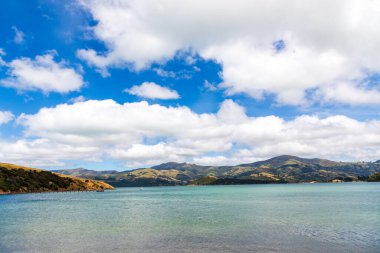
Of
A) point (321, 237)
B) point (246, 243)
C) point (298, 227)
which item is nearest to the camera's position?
point (246, 243)

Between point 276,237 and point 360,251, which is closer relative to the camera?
point 360,251

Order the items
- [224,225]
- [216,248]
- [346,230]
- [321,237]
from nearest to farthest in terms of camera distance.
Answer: [216,248], [321,237], [346,230], [224,225]

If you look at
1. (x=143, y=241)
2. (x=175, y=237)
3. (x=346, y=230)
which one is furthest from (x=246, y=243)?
(x=346, y=230)

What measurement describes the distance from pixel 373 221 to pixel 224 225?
113ft

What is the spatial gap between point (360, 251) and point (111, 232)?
4298cm

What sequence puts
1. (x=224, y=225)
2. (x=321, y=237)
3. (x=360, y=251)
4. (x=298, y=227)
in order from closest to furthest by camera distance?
(x=360, y=251) < (x=321, y=237) < (x=298, y=227) < (x=224, y=225)

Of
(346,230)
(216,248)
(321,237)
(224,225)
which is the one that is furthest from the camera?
(224,225)

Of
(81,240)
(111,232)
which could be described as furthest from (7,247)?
(111,232)

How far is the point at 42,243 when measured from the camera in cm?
5044

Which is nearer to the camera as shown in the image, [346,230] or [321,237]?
[321,237]

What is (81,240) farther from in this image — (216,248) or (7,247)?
Result: (216,248)

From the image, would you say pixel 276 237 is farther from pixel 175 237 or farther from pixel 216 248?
pixel 175 237

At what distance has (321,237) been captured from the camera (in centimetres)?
5184

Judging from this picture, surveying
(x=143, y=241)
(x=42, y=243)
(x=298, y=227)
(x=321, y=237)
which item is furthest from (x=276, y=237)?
(x=42, y=243)
